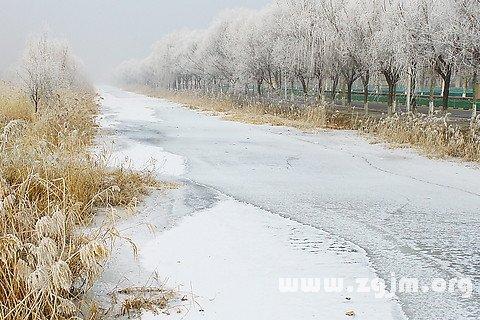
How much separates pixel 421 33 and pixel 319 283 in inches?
595

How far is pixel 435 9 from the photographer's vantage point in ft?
64.1

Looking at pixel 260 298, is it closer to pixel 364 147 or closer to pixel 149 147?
pixel 149 147

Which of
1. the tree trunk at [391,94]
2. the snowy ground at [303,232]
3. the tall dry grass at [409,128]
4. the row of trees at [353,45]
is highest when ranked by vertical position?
the row of trees at [353,45]

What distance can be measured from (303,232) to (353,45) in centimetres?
2102

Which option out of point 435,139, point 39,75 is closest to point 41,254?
point 435,139

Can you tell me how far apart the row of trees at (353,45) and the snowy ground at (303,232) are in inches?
224

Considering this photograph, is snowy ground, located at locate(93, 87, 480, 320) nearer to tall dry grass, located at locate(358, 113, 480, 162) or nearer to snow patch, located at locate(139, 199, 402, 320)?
snow patch, located at locate(139, 199, 402, 320)

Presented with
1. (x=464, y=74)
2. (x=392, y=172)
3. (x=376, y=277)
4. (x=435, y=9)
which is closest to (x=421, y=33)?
(x=435, y=9)

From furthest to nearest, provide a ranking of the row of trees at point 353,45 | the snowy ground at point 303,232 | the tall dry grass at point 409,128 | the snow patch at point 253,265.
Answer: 1. the row of trees at point 353,45
2. the tall dry grass at point 409,128
3. the snowy ground at point 303,232
4. the snow patch at point 253,265

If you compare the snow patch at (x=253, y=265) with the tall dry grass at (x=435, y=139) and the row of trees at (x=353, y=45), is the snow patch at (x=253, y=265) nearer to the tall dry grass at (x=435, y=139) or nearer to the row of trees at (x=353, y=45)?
the tall dry grass at (x=435, y=139)

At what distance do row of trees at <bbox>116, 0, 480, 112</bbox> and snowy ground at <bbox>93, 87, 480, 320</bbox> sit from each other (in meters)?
5.70

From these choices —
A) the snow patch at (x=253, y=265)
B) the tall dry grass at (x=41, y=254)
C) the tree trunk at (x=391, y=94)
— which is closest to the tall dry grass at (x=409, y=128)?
the tree trunk at (x=391, y=94)

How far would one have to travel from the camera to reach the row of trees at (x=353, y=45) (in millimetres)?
16516

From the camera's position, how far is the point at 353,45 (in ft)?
85.0
